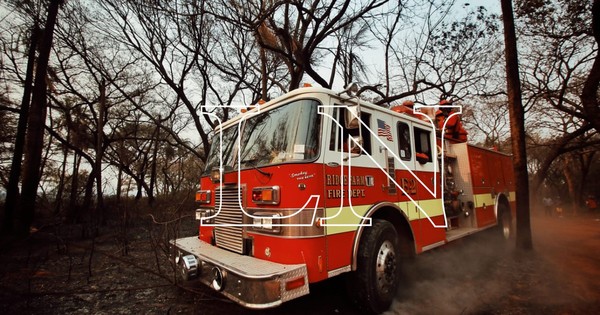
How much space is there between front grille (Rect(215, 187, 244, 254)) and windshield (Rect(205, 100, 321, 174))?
42cm

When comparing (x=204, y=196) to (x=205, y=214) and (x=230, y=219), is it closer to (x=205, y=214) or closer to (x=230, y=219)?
(x=205, y=214)

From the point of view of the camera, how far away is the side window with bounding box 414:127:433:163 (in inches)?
199

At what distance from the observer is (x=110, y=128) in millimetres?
20016

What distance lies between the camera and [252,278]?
2787 millimetres

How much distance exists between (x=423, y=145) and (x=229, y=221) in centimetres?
350

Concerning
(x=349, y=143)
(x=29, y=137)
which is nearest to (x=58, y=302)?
(x=349, y=143)

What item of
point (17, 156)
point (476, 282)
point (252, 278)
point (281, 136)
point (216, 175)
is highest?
point (17, 156)

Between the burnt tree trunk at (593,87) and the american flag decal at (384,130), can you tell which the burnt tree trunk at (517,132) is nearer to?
the burnt tree trunk at (593,87)

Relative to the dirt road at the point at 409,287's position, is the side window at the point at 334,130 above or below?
above

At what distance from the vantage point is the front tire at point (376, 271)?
3.62 m

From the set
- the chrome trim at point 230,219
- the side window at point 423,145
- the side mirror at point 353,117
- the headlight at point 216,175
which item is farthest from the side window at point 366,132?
the headlight at point 216,175

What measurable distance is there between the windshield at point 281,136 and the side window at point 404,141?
1.77m

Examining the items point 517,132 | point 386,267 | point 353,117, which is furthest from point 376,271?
point 517,132

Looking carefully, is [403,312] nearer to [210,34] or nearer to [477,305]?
[477,305]
